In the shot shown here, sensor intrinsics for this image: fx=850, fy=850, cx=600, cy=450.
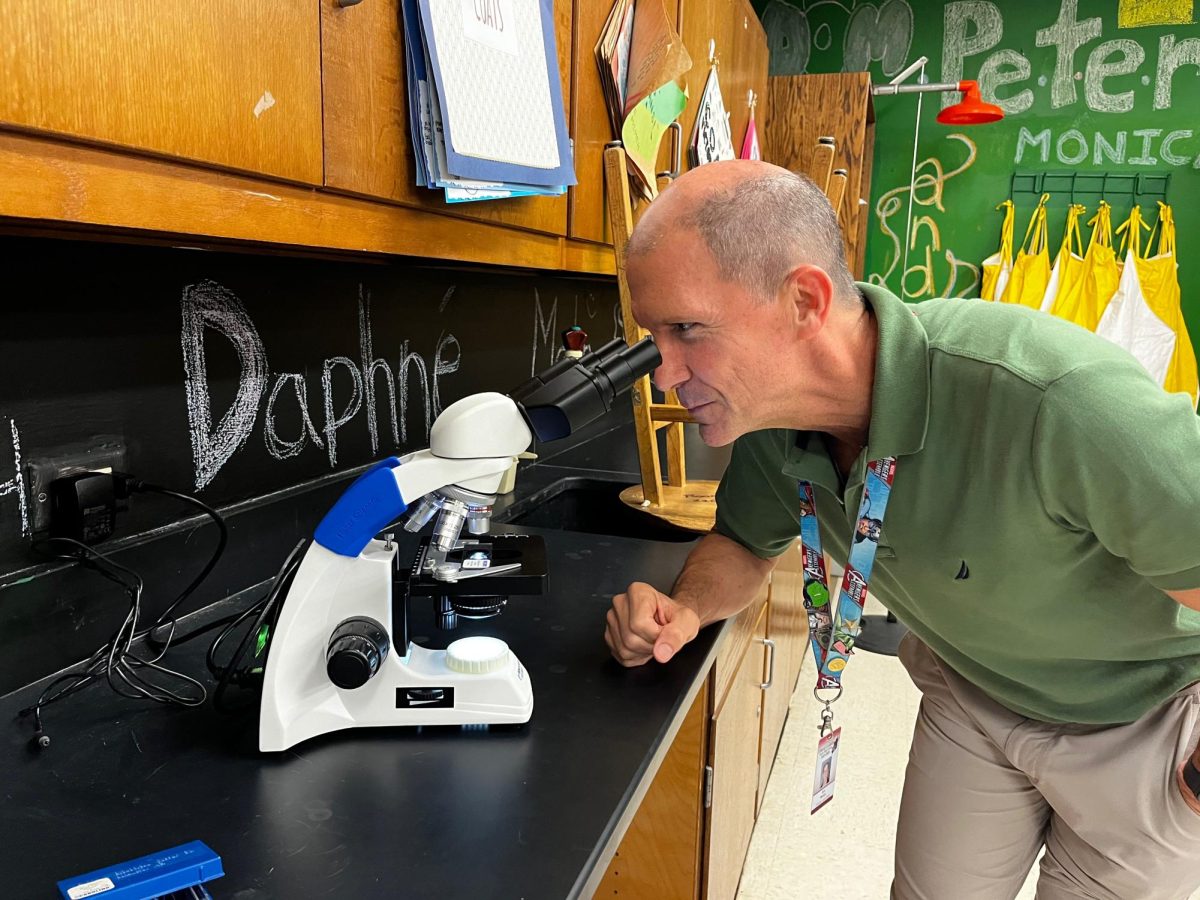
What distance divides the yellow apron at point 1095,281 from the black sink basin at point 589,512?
8.54 ft

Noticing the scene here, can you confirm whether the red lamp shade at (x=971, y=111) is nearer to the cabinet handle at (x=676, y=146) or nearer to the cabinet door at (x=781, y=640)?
the cabinet handle at (x=676, y=146)

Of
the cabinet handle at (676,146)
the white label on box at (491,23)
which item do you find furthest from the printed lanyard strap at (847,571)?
the cabinet handle at (676,146)

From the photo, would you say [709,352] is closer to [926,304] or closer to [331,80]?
[926,304]

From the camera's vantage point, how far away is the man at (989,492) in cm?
86

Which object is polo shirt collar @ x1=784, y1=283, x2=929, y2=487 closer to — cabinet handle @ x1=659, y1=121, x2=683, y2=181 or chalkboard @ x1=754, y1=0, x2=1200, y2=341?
cabinet handle @ x1=659, y1=121, x2=683, y2=181

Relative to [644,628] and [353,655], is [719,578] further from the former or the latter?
[353,655]

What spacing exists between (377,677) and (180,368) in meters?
0.52

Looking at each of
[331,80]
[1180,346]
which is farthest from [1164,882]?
[1180,346]

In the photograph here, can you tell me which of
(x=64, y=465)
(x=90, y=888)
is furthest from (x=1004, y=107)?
(x=90, y=888)

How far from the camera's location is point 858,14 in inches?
147

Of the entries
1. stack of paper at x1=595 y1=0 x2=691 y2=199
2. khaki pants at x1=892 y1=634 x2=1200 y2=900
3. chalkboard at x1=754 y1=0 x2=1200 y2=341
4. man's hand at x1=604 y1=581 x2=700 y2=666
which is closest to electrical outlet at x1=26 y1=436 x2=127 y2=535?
man's hand at x1=604 y1=581 x2=700 y2=666

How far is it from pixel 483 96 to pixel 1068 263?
11.1 feet

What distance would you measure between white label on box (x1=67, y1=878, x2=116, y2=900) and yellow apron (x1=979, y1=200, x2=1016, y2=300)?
384 cm

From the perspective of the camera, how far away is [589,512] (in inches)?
77.8
